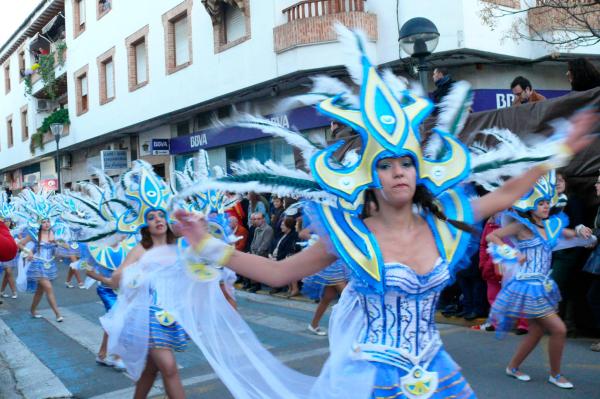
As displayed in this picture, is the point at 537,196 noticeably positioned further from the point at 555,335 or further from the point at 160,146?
the point at 160,146

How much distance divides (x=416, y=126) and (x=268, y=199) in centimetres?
1015

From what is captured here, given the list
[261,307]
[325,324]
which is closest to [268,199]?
[261,307]

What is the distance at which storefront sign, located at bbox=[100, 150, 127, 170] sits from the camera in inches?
891

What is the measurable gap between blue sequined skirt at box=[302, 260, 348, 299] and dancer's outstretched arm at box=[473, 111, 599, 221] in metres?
4.19

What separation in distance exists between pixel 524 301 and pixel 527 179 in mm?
2631

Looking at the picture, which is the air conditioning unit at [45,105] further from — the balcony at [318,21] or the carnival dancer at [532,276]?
the carnival dancer at [532,276]

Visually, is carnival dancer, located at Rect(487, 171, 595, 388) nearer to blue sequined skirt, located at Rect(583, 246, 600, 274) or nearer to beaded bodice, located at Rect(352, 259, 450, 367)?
blue sequined skirt, located at Rect(583, 246, 600, 274)

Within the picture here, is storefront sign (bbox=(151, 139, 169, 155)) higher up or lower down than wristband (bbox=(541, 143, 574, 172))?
higher up

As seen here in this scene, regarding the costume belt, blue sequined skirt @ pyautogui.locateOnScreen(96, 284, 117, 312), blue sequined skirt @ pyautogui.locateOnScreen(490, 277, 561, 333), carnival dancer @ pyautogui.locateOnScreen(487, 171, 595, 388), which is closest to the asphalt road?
carnival dancer @ pyautogui.locateOnScreen(487, 171, 595, 388)

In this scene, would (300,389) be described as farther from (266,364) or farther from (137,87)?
(137,87)

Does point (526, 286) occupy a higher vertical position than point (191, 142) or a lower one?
lower

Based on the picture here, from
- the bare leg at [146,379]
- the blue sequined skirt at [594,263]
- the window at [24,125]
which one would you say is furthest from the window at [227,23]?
the window at [24,125]

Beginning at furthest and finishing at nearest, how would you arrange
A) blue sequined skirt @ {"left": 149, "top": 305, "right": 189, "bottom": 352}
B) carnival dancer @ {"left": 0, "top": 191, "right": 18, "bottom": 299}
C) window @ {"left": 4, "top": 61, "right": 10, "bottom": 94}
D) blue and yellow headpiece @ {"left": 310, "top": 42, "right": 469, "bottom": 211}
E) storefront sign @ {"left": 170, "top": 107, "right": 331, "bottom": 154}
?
window @ {"left": 4, "top": 61, "right": 10, "bottom": 94}, storefront sign @ {"left": 170, "top": 107, "right": 331, "bottom": 154}, carnival dancer @ {"left": 0, "top": 191, "right": 18, "bottom": 299}, blue sequined skirt @ {"left": 149, "top": 305, "right": 189, "bottom": 352}, blue and yellow headpiece @ {"left": 310, "top": 42, "right": 469, "bottom": 211}

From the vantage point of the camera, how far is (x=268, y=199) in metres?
12.9
